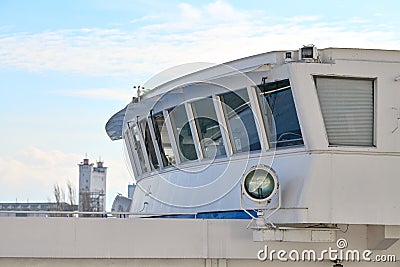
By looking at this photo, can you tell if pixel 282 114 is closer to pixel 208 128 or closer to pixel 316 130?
pixel 316 130

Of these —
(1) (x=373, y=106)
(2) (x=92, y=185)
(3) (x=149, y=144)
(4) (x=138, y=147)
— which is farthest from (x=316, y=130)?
(2) (x=92, y=185)

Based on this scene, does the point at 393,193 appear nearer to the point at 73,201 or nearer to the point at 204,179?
the point at 204,179

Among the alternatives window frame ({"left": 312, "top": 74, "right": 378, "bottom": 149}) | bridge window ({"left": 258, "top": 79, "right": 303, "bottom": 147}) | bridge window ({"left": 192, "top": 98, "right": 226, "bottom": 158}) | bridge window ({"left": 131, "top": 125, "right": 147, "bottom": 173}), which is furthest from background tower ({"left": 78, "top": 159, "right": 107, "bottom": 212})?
window frame ({"left": 312, "top": 74, "right": 378, "bottom": 149})

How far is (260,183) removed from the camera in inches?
570

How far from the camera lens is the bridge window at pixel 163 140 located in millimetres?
18344

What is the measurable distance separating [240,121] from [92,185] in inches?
1141

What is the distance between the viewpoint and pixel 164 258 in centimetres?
1470

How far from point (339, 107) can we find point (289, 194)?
70.3 inches

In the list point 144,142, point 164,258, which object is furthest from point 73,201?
point 164,258

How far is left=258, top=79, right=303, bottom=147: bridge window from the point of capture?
586 inches

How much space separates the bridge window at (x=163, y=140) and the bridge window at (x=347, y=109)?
451 cm

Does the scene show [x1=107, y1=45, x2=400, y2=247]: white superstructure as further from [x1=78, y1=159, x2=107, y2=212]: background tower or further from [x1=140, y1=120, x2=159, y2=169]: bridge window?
[x1=78, y1=159, x2=107, y2=212]: background tower

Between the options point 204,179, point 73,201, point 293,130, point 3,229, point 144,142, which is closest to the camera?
point 3,229

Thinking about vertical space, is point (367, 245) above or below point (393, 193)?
below
